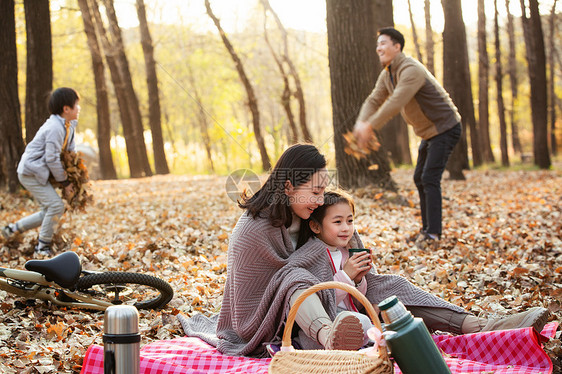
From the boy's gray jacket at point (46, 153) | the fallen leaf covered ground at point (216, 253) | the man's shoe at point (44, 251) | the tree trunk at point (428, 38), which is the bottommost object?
the fallen leaf covered ground at point (216, 253)

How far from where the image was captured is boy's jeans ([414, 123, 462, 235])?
6109 millimetres

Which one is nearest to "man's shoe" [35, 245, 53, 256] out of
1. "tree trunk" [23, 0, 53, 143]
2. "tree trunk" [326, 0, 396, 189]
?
"tree trunk" [23, 0, 53, 143]

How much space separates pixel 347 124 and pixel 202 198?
351cm

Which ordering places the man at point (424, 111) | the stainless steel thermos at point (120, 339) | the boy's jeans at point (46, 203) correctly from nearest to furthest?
the stainless steel thermos at point (120, 339)
the man at point (424, 111)
the boy's jeans at point (46, 203)

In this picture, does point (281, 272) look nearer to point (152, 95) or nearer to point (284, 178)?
point (284, 178)

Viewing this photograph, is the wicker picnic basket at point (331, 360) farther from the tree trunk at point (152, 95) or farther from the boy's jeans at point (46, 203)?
the tree trunk at point (152, 95)

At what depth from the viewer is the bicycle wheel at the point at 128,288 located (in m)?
4.19

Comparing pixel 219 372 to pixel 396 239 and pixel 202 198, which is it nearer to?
pixel 396 239

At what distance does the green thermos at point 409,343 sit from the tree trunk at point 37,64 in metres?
9.13

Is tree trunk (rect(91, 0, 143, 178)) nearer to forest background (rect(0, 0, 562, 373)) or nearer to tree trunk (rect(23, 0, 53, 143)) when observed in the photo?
forest background (rect(0, 0, 562, 373))

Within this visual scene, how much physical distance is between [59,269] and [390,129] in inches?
530

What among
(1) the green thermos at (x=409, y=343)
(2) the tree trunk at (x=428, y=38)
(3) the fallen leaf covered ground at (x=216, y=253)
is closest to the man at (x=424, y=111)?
(3) the fallen leaf covered ground at (x=216, y=253)

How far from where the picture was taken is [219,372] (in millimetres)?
2975

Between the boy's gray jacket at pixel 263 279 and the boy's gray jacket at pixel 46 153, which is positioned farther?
the boy's gray jacket at pixel 46 153
